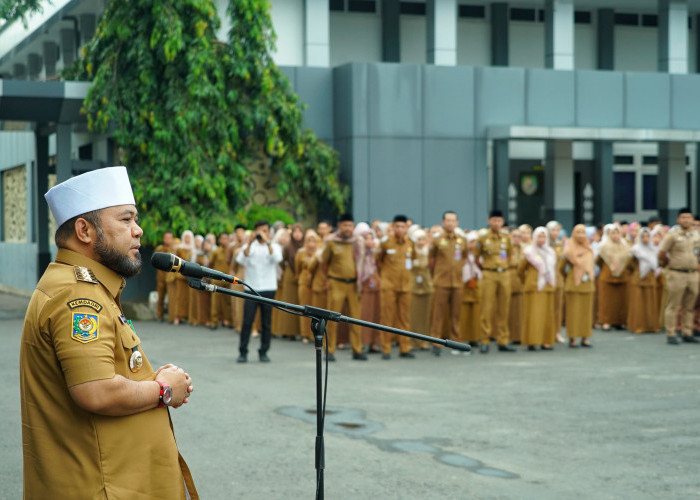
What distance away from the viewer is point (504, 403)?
Result: 35.7ft

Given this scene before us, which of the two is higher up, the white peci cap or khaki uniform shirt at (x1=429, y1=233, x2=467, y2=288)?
the white peci cap

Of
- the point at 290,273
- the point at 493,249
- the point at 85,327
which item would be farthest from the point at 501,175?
the point at 85,327

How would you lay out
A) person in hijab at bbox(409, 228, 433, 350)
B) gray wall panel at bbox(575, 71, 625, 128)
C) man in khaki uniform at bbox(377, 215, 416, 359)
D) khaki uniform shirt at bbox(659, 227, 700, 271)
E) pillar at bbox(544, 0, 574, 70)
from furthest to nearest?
pillar at bbox(544, 0, 574, 70) < gray wall panel at bbox(575, 71, 625, 128) < khaki uniform shirt at bbox(659, 227, 700, 271) < person in hijab at bbox(409, 228, 433, 350) < man in khaki uniform at bbox(377, 215, 416, 359)

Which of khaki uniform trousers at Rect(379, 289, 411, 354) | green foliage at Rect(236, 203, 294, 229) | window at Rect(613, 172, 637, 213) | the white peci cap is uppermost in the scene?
window at Rect(613, 172, 637, 213)

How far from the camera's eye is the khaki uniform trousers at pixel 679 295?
16.9 meters

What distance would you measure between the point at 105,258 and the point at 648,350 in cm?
1357

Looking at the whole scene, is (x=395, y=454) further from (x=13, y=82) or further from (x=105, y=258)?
(x=13, y=82)

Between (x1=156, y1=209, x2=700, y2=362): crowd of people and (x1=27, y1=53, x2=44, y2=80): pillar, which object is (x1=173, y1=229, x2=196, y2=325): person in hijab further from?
(x1=27, y1=53, x2=44, y2=80): pillar

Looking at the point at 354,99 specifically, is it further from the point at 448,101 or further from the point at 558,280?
the point at 558,280

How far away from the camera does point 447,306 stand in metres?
16.4

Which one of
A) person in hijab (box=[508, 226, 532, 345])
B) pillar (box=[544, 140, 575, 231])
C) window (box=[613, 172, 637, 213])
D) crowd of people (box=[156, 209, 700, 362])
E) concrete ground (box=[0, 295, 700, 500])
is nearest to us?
concrete ground (box=[0, 295, 700, 500])

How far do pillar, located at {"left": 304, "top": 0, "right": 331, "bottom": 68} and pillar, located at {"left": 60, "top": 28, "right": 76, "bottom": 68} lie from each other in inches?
321

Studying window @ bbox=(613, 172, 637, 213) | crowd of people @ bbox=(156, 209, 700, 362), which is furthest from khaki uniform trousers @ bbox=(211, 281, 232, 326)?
window @ bbox=(613, 172, 637, 213)

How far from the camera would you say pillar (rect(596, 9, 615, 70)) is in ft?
108
